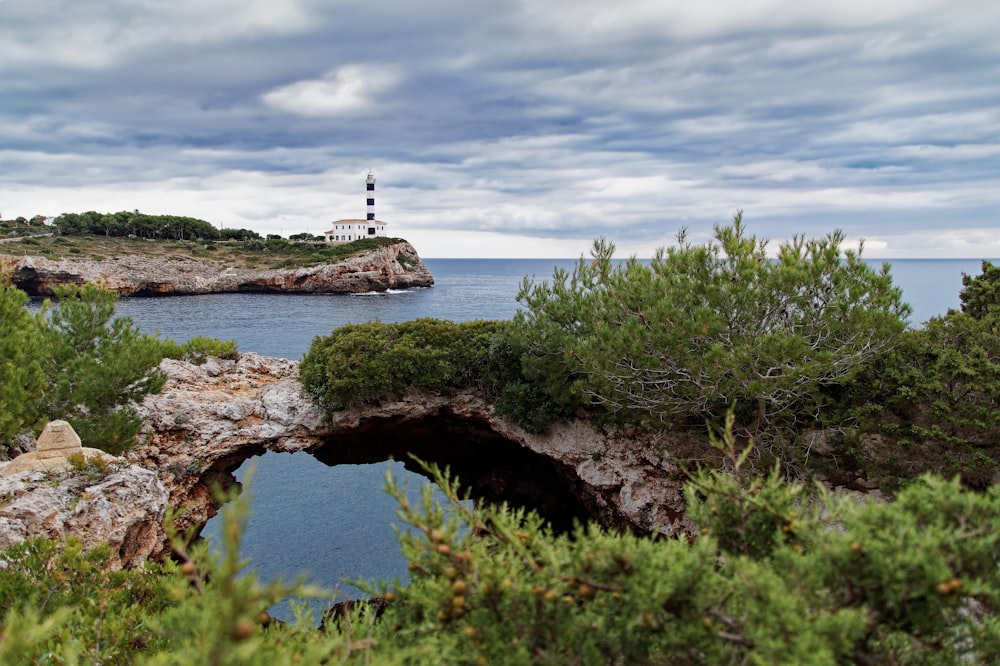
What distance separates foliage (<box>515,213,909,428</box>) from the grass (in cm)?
7734

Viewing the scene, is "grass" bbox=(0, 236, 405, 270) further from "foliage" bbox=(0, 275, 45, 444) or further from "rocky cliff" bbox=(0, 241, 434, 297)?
"foliage" bbox=(0, 275, 45, 444)

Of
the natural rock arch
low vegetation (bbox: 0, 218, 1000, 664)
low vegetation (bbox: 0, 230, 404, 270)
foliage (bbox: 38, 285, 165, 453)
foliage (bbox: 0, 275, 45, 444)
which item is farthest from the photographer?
low vegetation (bbox: 0, 230, 404, 270)

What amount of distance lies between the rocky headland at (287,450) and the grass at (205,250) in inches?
2722

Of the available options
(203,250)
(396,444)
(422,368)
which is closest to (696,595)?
(422,368)

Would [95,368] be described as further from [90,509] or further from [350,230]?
[350,230]

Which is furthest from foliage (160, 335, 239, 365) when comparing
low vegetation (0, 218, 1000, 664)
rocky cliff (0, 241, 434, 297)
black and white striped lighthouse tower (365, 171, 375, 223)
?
black and white striped lighthouse tower (365, 171, 375, 223)

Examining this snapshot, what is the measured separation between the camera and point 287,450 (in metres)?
17.5

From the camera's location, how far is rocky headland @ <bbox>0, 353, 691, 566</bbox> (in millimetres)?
A: 11102

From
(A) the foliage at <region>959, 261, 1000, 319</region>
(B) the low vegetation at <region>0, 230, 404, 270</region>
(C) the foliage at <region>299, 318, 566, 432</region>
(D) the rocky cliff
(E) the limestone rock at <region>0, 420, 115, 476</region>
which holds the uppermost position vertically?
(B) the low vegetation at <region>0, 230, 404, 270</region>

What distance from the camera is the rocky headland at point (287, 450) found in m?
11.1

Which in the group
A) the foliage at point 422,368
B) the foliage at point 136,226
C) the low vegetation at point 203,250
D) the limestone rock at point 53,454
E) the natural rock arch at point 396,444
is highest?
the foliage at point 136,226

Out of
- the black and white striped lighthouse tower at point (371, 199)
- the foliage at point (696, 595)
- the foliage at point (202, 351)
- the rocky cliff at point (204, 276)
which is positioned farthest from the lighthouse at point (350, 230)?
the foliage at point (696, 595)

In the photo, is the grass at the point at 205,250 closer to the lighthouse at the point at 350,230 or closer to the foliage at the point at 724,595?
the lighthouse at the point at 350,230

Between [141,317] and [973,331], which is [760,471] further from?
[141,317]
